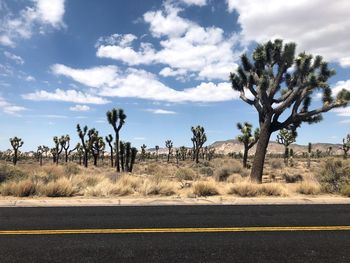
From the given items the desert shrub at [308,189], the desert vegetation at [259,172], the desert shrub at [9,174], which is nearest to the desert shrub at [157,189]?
the desert vegetation at [259,172]

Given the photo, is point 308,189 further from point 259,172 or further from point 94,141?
point 94,141

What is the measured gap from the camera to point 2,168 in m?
19.5

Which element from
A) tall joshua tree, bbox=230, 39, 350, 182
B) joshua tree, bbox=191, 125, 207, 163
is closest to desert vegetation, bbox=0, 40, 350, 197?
tall joshua tree, bbox=230, 39, 350, 182

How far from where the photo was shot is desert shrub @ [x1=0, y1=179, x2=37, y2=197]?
13523mm

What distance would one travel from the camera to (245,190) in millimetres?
13883

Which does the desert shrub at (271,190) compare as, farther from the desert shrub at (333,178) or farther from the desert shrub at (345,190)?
the desert shrub at (345,190)

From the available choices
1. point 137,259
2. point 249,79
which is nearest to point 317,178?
point 249,79

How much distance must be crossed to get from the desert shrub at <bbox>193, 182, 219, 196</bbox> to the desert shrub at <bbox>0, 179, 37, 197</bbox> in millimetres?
5584

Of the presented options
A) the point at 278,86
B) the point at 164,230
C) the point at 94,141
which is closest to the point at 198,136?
the point at 94,141

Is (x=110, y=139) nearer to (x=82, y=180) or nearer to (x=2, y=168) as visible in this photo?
(x=2, y=168)

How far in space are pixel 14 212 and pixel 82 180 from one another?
20.1 ft

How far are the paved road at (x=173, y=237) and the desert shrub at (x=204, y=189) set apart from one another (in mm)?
3822

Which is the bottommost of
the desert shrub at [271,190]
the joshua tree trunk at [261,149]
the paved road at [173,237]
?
the paved road at [173,237]

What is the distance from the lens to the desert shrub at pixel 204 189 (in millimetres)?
14125
